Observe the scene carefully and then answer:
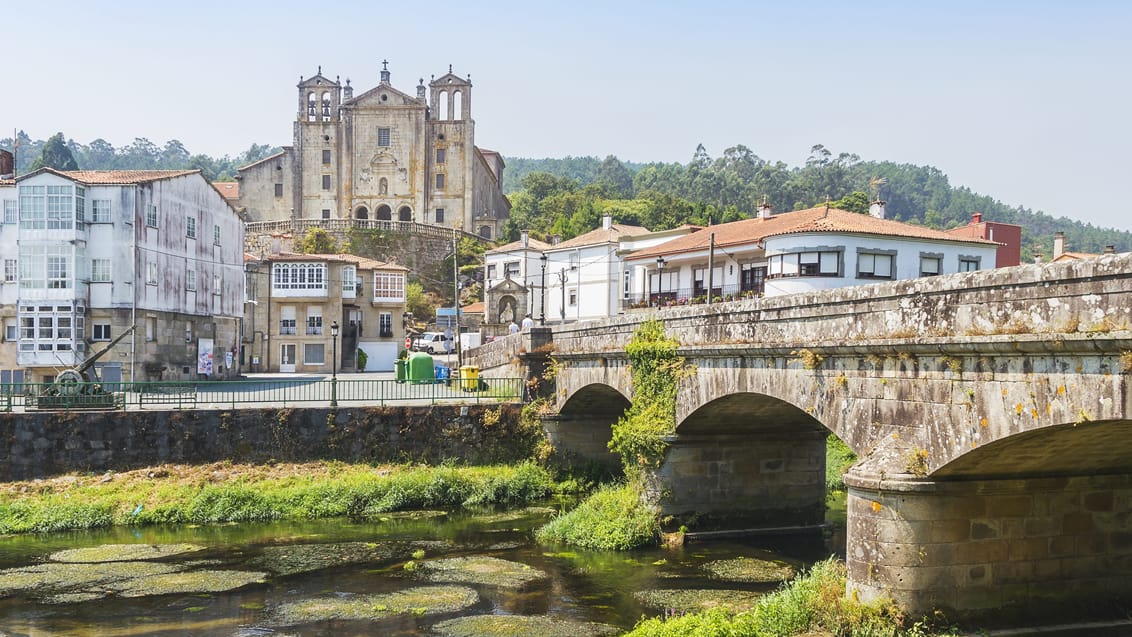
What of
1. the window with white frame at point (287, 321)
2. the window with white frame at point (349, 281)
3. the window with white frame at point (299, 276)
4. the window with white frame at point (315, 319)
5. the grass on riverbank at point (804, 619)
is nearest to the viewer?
the grass on riverbank at point (804, 619)

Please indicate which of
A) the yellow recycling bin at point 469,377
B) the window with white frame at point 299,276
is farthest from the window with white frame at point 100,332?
the window with white frame at point 299,276

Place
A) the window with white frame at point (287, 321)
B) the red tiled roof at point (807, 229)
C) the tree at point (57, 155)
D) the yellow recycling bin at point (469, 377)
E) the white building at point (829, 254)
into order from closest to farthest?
1. the yellow recycling bin at point (469, 377)
2. the white building at point (829, 254)
3. the red tiled roof at point (807, 229)
4. the window with white frame at point (287, 321)
5. the tree at point (57, 155)

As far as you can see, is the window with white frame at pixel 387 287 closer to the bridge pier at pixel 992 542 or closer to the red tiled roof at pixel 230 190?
the red tiled roof at pixel 230 190

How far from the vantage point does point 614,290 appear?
212 feet

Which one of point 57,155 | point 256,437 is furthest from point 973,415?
point 57,155

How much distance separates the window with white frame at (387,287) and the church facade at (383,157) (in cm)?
3479

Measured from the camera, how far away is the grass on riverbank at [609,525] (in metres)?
23.9

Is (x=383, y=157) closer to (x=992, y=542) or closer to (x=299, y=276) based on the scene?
(x=299, y=276)

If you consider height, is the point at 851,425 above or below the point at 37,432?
above

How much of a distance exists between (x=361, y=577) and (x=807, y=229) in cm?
2543

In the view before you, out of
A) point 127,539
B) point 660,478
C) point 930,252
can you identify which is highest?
point 930,252

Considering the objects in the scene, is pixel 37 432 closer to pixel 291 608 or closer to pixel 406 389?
pixel 406 389

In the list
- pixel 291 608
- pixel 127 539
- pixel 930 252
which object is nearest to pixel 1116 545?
pixel 291 608

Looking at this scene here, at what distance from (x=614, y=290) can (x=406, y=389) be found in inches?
1065
